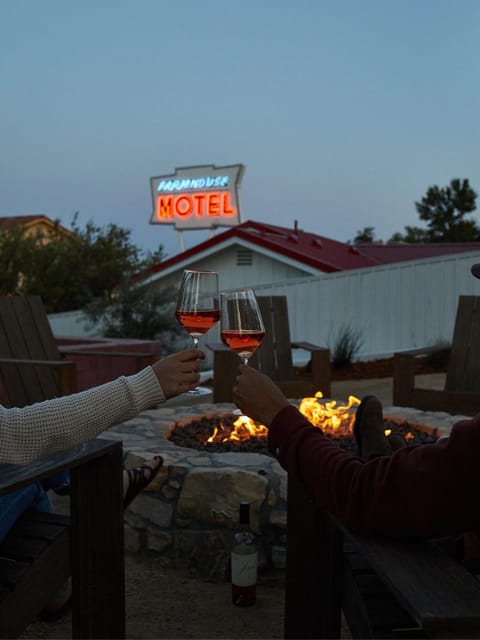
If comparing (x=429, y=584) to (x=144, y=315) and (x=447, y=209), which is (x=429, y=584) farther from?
(x=447, y=209)

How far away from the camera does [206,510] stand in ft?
10.1

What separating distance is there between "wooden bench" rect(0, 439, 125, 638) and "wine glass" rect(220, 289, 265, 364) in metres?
0.56

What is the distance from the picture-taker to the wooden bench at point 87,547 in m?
1.87

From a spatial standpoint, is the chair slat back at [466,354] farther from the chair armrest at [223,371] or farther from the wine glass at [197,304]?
the wine glass at [197,304]

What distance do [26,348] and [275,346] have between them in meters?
2.15

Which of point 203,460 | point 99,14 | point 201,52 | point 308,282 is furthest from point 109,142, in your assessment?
point 203,460

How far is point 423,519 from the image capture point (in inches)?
48.9

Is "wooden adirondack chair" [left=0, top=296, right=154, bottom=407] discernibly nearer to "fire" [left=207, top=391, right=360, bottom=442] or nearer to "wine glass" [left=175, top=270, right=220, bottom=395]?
"fire" [left=207, top=391, right=360, bottom=442]

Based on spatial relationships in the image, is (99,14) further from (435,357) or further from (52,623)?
(52,623)

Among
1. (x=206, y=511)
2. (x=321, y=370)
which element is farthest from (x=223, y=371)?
(x=206, y=511)

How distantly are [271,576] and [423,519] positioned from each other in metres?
1.97

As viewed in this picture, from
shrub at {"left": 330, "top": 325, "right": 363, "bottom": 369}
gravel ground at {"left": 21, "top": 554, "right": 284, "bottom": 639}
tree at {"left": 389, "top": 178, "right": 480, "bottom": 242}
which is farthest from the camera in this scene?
tree at {"left": 389, "top": 178, "right": 480, "bottom": 242}

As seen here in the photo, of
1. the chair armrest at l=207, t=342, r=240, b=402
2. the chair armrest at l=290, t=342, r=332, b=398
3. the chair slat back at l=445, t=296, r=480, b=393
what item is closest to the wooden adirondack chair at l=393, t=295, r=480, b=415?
the chair slat back at l=445, t=296, r=480, b=393

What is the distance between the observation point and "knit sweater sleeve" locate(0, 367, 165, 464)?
1.58m
